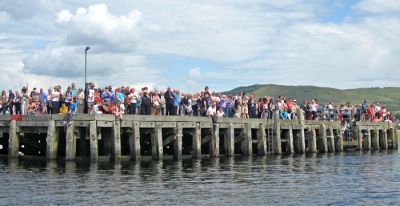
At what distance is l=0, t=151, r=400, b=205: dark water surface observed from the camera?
2252 centimetres

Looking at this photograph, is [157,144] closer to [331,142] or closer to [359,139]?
[331,142]

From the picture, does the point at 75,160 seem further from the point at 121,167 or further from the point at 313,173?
the point at 313,173

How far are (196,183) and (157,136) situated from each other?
31.4ft

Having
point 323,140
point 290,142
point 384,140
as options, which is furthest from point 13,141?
point 384,140

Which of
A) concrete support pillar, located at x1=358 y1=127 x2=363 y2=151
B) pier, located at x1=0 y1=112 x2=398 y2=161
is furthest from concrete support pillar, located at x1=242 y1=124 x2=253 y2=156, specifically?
concrete support pillar, located at x1=358 y1=127 x2=363 y2=151

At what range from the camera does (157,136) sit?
36.0 meters

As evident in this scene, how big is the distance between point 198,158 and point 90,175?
1102 cm

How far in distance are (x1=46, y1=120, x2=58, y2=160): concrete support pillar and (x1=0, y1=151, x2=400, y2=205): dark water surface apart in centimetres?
63

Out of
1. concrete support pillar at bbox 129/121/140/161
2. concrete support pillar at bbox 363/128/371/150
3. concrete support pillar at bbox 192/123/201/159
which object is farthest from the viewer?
concrete support pillar at bbox 363/128/371/150

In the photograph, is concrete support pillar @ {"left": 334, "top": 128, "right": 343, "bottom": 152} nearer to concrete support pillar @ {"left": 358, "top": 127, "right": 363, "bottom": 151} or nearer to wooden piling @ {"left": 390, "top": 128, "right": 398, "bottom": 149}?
concrete support pillar @ {"left": 358, "top": 127, "right": 363, "bottom": 151}

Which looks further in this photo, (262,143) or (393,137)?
(393,137)

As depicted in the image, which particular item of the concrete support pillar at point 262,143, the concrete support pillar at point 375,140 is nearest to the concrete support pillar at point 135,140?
the concrete support pillar at point 262,143

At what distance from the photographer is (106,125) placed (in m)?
33.5

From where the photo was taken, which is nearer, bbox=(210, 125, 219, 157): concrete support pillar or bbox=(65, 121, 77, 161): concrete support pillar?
bbox=(65, 121, 77, 161): concrete support pillar
